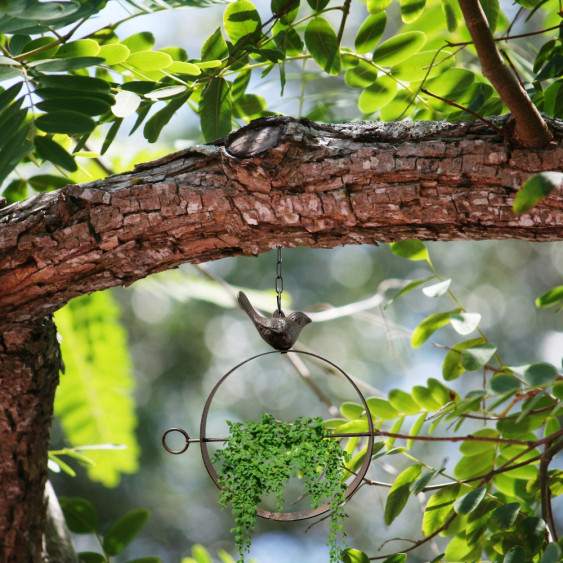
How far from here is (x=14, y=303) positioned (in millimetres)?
1062

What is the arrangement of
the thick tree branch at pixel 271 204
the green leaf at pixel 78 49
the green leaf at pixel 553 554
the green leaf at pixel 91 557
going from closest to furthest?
the green leaf at pixel 553 554 < the thick tree branch at pixel 271 204 < the green leaf at pixel 78 49 < the green leaf at pixel 91 557

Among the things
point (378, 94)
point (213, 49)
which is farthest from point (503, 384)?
point (213, 49)

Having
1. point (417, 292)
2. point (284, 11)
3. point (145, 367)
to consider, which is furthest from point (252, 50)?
point (145, 367)

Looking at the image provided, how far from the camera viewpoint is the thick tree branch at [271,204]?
35.3 inches

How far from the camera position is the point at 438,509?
115cm

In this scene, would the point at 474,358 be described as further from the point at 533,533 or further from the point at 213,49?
the point at 213,49

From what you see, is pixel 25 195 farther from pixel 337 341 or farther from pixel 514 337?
pixel 514 337

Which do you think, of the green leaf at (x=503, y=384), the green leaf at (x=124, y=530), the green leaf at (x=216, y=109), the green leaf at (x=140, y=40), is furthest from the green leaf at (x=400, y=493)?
the green leaf at (x=140, y=40)

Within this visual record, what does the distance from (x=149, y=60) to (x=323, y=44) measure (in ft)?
0.94

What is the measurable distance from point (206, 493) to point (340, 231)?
322 centimetres

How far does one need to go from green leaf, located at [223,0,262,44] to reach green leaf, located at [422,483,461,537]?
2.62 ft

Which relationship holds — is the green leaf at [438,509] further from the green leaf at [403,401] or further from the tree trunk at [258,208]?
the tree trunk at [258,208]

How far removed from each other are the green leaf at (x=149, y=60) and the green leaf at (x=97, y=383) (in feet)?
2.20

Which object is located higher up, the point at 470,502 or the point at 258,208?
the point at 258,208
